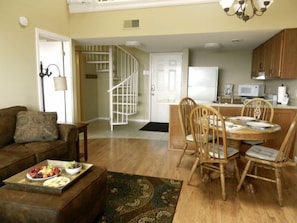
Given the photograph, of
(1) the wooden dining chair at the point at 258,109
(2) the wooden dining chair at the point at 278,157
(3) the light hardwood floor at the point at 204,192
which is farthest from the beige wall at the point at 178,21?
(3) the light hardwood floor at the point at 204,192

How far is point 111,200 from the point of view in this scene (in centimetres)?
224

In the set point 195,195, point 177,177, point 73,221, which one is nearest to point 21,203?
point 73,221

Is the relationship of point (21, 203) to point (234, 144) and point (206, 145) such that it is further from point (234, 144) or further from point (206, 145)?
point (234, 144)

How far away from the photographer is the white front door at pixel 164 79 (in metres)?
6.36

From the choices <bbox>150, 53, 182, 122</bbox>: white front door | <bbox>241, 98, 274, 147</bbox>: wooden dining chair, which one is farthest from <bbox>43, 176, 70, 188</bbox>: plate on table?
<bbox>150, 53, 182, 122</bbox>: white front door

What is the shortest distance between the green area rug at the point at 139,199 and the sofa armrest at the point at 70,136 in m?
0.59

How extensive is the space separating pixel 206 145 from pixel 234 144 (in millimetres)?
1153

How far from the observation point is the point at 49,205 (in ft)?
4.70

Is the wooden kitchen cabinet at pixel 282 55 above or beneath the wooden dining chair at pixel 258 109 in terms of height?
above

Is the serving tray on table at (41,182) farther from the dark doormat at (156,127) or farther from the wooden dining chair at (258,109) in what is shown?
the dark doormat at (156,127)

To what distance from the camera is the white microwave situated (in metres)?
5.28

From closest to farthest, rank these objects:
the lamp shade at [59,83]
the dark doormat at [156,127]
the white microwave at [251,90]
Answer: the lamp shade at [59,83] < the white microwave at [251,90] < the dark doormat at [156,127]

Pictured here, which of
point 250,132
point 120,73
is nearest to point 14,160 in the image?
point 250,132

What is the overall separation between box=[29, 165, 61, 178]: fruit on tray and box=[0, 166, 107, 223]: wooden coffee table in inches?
6.7
